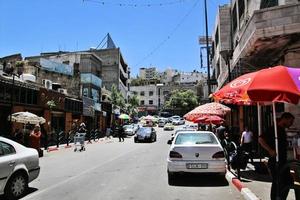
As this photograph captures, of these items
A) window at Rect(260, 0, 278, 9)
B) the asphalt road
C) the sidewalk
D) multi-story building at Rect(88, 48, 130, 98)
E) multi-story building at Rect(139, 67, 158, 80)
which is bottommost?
the asphalt road

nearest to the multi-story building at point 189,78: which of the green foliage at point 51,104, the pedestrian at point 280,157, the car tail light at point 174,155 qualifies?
the green foliage at point 51,104

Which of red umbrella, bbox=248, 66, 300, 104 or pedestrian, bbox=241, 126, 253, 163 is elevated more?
red umbrella, bbox=248, 66, 300, 104

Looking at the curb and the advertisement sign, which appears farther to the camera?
the advertisement sign

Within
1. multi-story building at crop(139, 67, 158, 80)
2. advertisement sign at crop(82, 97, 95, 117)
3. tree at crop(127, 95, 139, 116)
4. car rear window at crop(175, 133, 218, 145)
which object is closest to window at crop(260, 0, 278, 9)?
car rear window at crop(175, 133, 218, 145)

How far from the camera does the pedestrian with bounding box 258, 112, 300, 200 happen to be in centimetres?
704

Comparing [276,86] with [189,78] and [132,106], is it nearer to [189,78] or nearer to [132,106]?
[132,106]

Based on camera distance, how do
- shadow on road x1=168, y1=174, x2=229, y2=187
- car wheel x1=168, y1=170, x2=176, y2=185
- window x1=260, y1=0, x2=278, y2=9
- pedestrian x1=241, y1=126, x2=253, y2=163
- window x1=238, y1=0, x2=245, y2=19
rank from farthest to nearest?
window x1=238, y1=0, x2=245, y2=19, window x1=260, y1=0, x2=278, y2=9, pedestrian x1=241, y1=126, x2=253, y2=163, car wheel x1=168, y1=170, x2=176, y2=185, shadow on road x1=168, y1=174, x2=229, y2=187

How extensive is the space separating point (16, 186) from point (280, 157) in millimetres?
5954

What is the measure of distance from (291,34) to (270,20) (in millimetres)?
747

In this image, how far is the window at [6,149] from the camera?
9.13 meters

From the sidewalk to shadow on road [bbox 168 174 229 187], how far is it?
69 centimetres

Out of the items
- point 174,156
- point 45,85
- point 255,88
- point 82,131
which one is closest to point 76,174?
point 174,156

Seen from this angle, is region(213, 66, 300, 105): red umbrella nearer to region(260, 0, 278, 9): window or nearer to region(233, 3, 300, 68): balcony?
region(233, 3, 300, 68): balcony

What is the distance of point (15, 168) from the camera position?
921 cm
